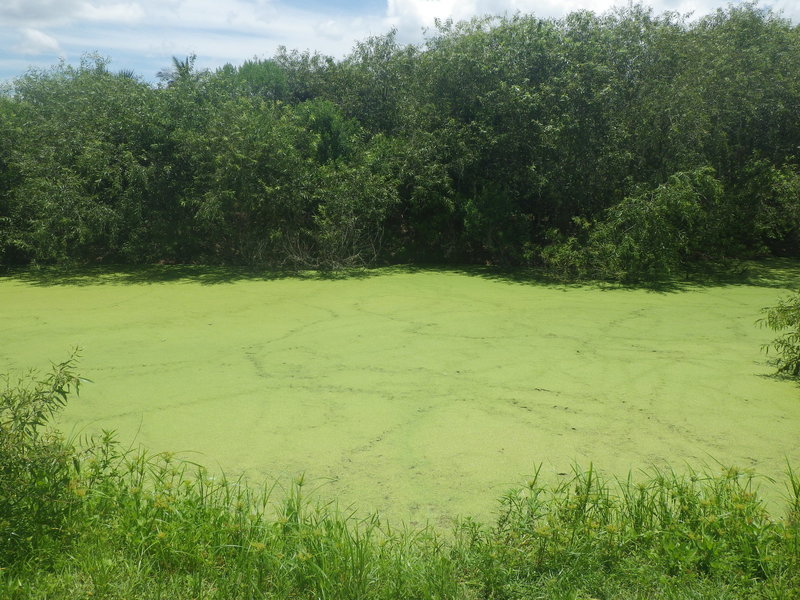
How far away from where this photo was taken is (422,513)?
275 centimetres

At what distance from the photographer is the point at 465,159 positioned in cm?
924

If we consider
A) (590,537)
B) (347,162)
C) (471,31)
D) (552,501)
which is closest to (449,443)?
(552,501)

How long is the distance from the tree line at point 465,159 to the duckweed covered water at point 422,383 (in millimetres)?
1736

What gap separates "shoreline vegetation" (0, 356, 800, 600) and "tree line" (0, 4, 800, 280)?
19.9 ft

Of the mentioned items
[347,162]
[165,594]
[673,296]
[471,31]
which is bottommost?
[165,594]

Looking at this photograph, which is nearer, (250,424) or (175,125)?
(250,424)

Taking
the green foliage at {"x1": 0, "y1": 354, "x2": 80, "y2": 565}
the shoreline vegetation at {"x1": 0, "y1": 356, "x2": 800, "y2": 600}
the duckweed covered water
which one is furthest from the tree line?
the green foliage at {"x1": 0, "y1": 354, "x2": 80, "y2": 565}

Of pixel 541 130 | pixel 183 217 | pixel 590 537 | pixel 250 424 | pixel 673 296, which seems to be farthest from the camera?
pixel 183 217

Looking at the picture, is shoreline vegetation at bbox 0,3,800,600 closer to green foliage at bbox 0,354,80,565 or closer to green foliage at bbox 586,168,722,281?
green foliage at bbox 586,168,722,281

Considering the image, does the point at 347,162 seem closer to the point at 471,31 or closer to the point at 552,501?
the point at 471,31

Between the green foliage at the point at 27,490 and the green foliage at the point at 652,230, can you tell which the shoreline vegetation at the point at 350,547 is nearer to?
the green foliage at the point at 27,490

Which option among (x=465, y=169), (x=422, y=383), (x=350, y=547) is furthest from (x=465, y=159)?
Result: (x=350, y=547)

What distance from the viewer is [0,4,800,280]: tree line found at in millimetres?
8711

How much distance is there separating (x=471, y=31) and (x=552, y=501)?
8.19 meters
